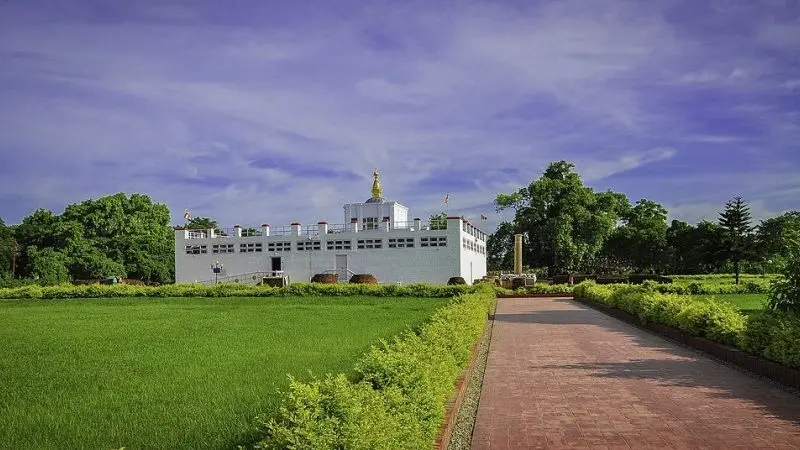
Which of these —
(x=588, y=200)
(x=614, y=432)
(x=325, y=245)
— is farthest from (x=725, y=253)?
(x=614, y=432)

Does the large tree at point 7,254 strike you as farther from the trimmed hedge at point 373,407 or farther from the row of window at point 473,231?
the trimmed hedge at point 373,407

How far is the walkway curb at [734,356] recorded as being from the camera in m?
8.02

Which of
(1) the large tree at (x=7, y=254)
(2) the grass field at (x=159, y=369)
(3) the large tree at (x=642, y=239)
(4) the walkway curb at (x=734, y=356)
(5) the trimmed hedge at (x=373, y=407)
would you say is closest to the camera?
(5) the trimmed hedge at (x=373, y=407)

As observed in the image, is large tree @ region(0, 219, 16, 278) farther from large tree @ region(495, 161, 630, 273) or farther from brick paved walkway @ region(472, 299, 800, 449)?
brick paved walkway @ region(472, 299, 800, 449)

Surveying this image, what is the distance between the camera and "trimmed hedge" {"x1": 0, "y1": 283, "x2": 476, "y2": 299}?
28.3 m

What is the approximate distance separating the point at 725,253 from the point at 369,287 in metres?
29.5

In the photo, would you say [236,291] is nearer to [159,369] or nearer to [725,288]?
[159,369]

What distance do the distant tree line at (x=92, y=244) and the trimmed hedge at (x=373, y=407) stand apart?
4233 centimetres

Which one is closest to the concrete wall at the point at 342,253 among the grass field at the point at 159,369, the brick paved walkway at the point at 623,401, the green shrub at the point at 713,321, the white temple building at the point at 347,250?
the white temple building at the point at 347,250

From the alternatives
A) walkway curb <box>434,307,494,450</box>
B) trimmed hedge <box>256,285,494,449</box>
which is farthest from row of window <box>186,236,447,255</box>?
trimmed hedge <box>256,285,494,449</box>

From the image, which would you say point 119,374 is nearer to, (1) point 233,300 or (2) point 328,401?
(2) point 328,401

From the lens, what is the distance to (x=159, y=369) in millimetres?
9227

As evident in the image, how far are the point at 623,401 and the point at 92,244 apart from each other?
4580 cm

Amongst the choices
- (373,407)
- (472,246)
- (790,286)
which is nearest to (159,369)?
(373,407)
